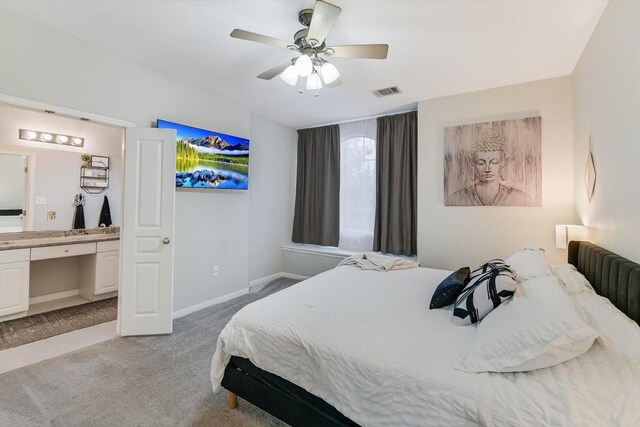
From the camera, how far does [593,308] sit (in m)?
1.51

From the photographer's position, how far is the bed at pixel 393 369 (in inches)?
39.5

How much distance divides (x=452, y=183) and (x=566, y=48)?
5.19 feet

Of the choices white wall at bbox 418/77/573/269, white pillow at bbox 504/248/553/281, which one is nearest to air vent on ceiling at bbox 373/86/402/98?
white wall at bbox 418/77/573/269

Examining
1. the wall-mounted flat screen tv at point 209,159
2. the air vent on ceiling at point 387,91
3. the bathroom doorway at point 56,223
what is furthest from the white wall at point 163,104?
the air vent on ceiling at point 387,91

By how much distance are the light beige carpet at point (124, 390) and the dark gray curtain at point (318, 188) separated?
2.55m

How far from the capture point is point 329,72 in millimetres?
2227

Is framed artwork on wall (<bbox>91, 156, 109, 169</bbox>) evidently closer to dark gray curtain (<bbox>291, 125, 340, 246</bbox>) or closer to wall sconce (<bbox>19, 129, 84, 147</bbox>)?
wall sconce (<bbox>19, 129, 84, 147</bbox>)

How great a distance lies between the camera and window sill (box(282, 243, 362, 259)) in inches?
177

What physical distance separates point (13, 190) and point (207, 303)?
9.75 feet

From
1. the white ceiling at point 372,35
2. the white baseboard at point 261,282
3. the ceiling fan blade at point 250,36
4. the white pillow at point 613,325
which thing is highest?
the white ceiling at point 372,35

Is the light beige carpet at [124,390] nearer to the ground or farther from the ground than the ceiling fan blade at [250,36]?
nearer to the ground

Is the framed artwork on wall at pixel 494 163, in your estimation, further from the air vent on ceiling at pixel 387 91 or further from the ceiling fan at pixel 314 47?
the ceiling fan at pixel 314 47

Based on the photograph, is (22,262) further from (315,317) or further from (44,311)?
(315,317)

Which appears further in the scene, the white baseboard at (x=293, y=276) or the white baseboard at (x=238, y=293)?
the white baseboard at (x=293, y=276)
